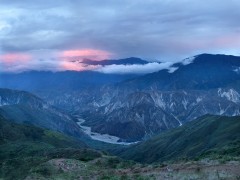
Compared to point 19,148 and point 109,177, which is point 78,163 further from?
point 19,148

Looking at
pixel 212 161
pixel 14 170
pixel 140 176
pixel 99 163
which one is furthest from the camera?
pixel 14 170

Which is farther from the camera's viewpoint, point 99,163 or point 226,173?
point 99,163

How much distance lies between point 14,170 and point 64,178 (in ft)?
128

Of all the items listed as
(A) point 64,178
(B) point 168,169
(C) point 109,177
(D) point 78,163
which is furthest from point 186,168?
(D) point 78,163

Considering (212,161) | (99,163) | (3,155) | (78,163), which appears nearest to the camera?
(212,161)

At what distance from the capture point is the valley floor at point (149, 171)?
63.2 m

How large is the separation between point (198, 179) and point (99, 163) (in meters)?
37.7

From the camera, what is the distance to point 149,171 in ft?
235

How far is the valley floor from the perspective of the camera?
63.2 meters

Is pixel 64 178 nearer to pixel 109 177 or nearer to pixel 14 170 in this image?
pixel 109 177

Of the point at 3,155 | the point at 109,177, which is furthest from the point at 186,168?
the point at 3,155

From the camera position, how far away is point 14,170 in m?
110

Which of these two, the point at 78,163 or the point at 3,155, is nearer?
the point at 78,163

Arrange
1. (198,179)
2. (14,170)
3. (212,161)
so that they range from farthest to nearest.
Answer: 1. (14,170)
2. (212,161)
3. (198,179)
